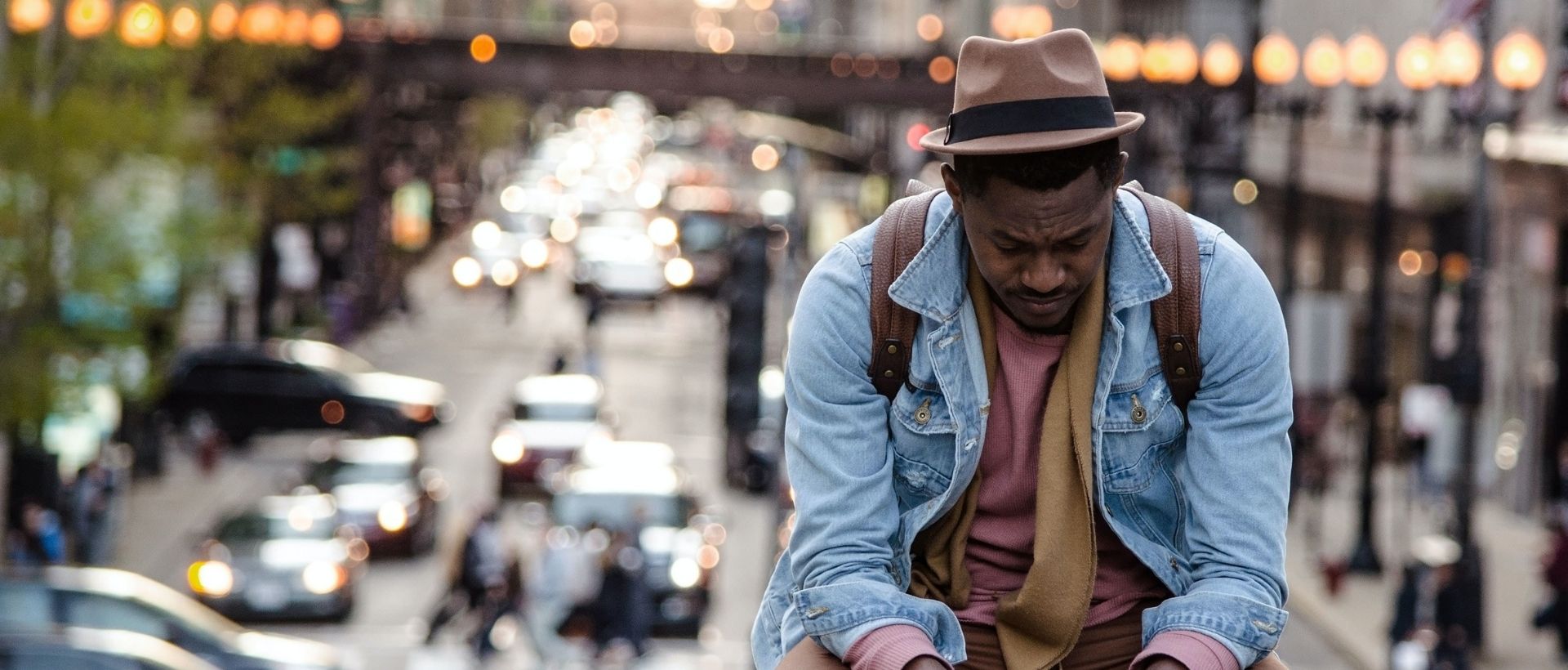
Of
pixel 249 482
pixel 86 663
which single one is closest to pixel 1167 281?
pixel 86 663

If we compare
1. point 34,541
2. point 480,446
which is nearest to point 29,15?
point 34,541

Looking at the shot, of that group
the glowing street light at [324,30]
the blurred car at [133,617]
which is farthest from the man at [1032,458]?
the glowing street light at [324,30]

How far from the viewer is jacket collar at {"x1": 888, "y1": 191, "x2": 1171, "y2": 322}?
354 centimetres

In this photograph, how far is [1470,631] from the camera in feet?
71.9

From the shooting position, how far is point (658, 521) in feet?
90.2

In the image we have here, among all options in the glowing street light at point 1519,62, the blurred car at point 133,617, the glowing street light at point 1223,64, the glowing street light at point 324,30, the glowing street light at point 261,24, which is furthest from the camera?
the glowing street light at point 324,30

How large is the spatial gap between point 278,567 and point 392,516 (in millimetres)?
4817

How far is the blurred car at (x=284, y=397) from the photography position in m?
38.8

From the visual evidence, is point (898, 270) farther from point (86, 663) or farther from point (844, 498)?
Result: point (86, 663)

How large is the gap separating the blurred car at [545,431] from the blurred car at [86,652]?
21561 millimetres

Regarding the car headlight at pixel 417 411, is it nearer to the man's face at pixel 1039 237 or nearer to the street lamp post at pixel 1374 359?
the street lamp post at pixel 1374 359

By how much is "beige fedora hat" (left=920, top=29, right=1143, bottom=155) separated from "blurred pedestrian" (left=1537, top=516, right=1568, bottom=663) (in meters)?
20.3

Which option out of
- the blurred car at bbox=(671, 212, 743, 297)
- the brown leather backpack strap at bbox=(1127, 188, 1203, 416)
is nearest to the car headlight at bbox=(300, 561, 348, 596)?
the brown leather backpack strap at bbox=(1127, 188, 1203, 416)

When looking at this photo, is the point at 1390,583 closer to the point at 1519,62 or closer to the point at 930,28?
the point at 1519,62
